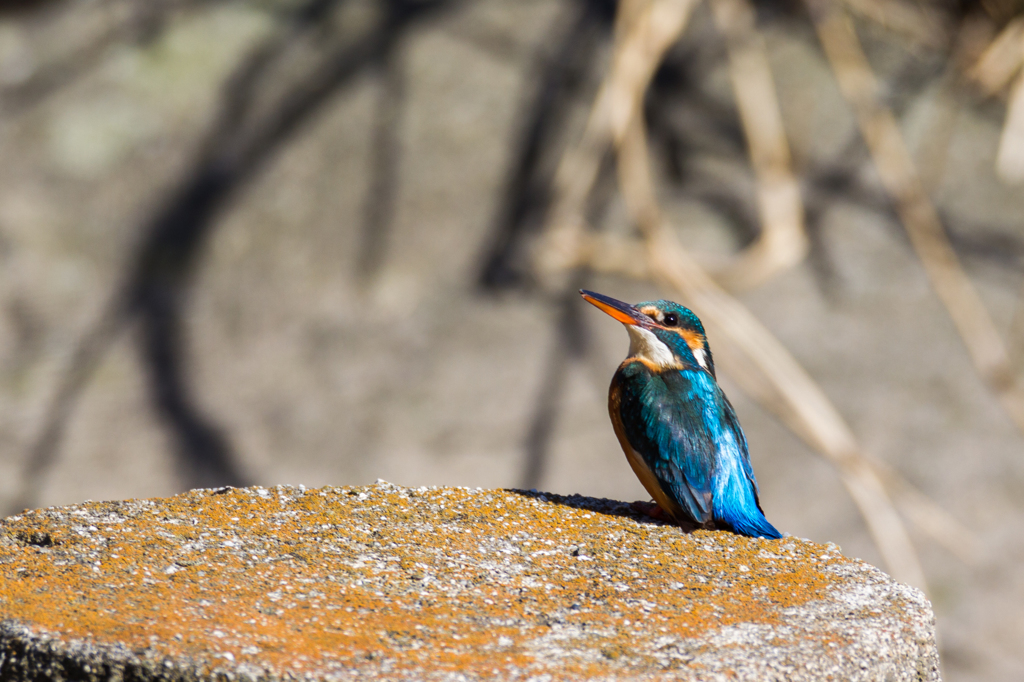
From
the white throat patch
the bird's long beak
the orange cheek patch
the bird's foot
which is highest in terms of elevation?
the bird's long beak

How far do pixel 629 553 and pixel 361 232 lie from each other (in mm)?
2770

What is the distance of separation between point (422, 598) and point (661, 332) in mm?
789

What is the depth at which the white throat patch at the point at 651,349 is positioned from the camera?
1946 millimetres

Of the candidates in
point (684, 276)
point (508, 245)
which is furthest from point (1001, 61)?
point (508, 245)

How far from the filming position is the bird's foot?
5.86 ft

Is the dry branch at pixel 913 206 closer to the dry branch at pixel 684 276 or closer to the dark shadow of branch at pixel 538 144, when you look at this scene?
the dry branch at pixel 684 276

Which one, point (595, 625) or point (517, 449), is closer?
point (595, 625)

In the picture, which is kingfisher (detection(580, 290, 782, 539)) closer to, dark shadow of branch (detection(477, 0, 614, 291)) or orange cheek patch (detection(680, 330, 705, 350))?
orange cheek patch (detection(680, 330, 705, 350))

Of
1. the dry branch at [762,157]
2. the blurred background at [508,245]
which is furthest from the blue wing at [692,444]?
the dry branch at [762,157]

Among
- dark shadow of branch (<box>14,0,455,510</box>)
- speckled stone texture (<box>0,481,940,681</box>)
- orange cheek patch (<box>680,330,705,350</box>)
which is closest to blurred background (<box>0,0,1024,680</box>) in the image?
dark shadow of branch (<box>14,0,455,510</box>)

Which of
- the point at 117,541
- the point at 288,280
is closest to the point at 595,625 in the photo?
the point at 117,541

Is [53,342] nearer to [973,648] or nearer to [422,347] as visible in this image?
[422,347]

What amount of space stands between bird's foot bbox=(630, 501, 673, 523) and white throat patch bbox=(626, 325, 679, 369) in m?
0.26

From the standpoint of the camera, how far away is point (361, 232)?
13.6ft
